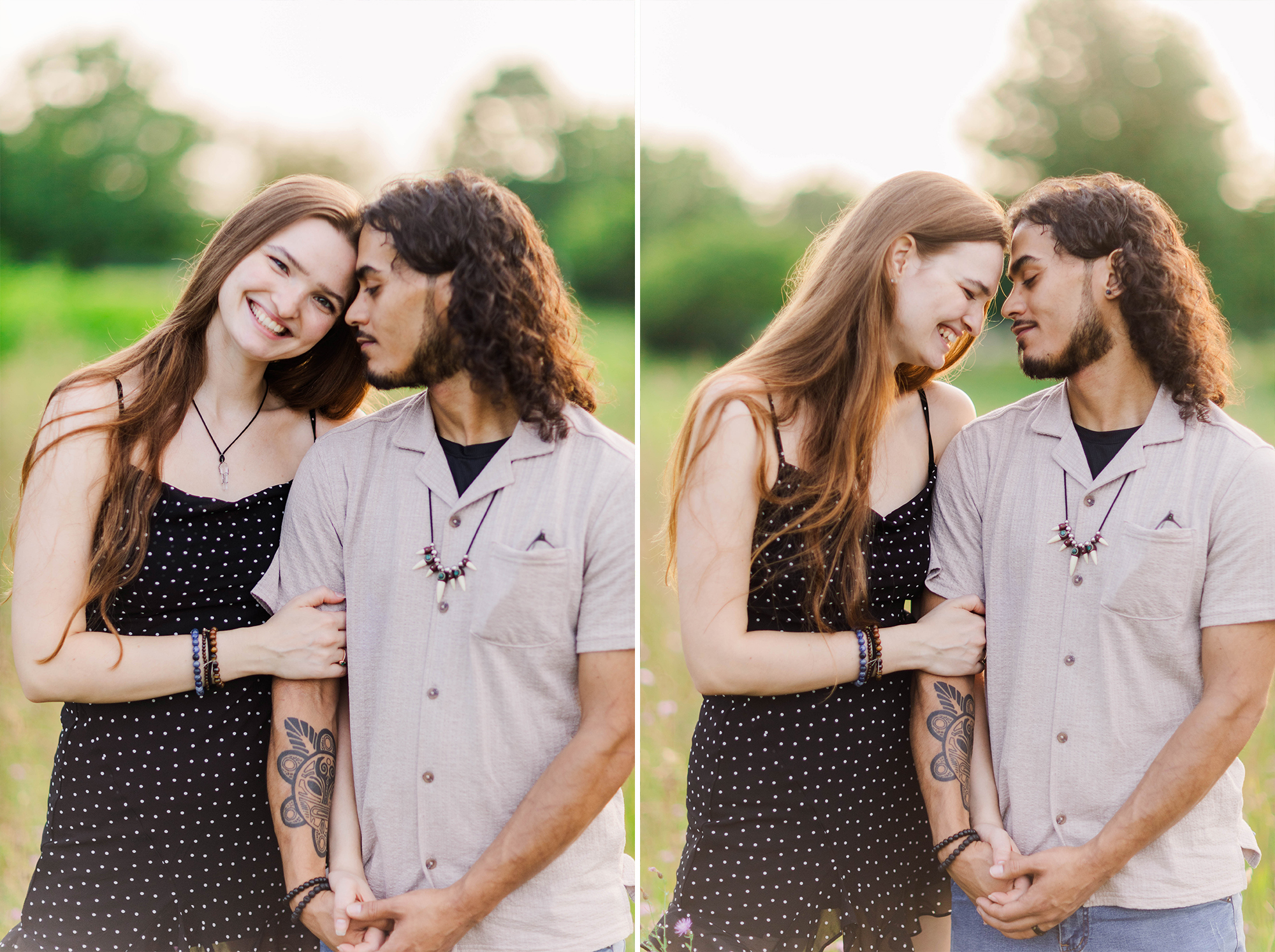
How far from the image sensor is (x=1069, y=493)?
198 cm

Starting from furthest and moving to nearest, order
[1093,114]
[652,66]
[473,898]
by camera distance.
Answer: [1093,114]
[652,66]
[473,898]

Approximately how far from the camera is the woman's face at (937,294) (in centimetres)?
202

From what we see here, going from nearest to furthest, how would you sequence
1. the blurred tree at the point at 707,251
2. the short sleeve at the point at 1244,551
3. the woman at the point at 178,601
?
the short sleeve at the point at 1244,551, the woman at the point at 178,601, the blurred tree at the point at 707,251

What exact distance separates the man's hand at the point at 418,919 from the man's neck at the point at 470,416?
887 mm

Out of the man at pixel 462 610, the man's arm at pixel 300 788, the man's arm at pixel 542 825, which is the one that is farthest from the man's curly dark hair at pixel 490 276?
the man's arm at pixel 300 788

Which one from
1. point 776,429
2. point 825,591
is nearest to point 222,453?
point 776,429

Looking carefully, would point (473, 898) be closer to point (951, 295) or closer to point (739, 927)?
point (739, 927)

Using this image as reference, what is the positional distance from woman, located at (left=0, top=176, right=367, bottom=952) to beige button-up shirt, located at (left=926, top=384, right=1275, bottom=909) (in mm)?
1332

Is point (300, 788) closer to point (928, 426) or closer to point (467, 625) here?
point (467, 625)

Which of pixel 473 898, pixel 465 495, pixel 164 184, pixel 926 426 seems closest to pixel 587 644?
pixel 465 495

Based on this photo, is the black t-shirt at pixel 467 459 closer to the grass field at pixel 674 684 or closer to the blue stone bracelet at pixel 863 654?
the grass field at pixel 674 684

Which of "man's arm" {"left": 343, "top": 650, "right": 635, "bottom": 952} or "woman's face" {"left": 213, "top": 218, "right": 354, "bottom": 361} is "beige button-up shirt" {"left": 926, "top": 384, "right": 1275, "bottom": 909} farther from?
"woman's face" {"left": 213, "top": 218, "right": 354, "bottom": 361}

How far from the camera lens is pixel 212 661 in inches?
76.3

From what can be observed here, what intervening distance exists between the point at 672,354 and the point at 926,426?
1713 millimetres
